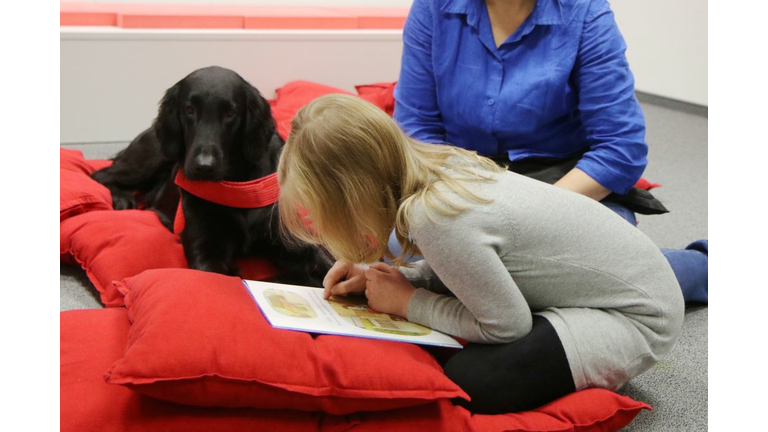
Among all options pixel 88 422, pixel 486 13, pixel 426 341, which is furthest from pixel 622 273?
pixel 88 422

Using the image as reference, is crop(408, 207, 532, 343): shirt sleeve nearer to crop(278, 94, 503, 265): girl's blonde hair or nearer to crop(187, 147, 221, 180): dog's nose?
crop(278, 94, 503, 265): girl's blonde hair

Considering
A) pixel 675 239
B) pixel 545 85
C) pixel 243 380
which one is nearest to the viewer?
pixel 243 380

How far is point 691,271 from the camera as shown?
2016 millimetres

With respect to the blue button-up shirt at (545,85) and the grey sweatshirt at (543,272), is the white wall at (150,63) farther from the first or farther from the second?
the grey sweatshirt at (543,272)

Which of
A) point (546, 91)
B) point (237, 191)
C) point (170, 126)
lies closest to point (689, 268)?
point (546, 91)

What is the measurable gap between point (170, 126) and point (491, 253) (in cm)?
106

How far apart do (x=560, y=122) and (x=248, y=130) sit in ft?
2.65

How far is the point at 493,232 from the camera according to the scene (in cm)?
134

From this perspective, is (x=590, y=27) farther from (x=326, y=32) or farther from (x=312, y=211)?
(x=326, y=32)

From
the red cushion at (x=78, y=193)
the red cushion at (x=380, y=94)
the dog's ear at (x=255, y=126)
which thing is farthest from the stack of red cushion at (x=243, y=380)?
the red cushion at (x=380, y=94)

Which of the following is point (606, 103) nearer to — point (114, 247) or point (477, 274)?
point (477, 274)

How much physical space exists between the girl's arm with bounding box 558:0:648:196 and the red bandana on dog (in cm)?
76

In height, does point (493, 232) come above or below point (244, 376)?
above

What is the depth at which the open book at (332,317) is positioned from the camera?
1.38 meters
